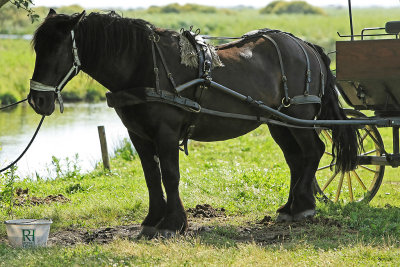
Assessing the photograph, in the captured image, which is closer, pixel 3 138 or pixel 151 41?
pixel 151 41

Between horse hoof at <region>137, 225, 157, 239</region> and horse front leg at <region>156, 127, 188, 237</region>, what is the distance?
0.14 meters

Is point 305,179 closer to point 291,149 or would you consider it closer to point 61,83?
point 291,149

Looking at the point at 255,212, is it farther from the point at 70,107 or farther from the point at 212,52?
the point at 70,107

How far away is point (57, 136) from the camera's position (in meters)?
15.9

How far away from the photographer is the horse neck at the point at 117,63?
18.8 feet

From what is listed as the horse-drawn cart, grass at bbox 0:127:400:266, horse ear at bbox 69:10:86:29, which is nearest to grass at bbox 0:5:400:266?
grass at bbox 0:127:400:266

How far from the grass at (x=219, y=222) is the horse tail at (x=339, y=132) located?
1.69 feet

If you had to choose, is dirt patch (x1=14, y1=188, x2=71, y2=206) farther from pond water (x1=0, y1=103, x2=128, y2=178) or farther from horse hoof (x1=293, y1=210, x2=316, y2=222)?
horse hoof (x1=293, y1=210, x2=316, y2=222)

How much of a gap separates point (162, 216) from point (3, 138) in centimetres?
984

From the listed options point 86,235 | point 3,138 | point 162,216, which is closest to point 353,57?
point 162,216

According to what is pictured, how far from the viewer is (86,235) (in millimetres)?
6473

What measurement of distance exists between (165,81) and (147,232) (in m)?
1.52

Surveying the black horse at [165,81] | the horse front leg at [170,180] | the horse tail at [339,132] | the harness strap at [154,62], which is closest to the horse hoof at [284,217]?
the black horse at [165,81]

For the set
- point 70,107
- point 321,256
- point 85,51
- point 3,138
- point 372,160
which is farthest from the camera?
point 70,107
